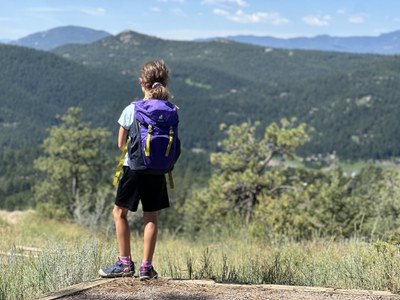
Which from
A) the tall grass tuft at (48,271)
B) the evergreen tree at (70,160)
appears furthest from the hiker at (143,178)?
the evergreen tree at (70,160)

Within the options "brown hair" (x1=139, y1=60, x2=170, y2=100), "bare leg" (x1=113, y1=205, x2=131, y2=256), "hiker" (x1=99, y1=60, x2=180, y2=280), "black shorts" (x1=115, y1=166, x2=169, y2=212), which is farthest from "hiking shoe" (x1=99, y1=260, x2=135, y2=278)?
"brown hair" (x1=139, y1=60, x2=170, y2=100)

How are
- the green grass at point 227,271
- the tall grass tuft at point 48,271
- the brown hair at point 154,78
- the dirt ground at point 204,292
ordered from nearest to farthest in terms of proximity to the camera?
1. the dirt ground at point 204,292
2. the tall grass tuft at point 48,271
3. the green grass at point 227,271
4. the brown hair at point 154,78

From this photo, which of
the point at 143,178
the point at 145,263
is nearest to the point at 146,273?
the point at 145,263

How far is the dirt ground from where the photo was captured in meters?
3.41

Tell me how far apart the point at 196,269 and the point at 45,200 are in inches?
1127

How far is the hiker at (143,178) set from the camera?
12.9 feet

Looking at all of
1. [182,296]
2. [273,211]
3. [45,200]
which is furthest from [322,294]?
[45,200]

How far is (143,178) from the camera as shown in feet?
13.2

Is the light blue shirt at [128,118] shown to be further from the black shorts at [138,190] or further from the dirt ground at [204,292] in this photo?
the dirt ground at [204,292]

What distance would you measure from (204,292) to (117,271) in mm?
819

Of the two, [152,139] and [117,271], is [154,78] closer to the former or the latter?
[152,139]

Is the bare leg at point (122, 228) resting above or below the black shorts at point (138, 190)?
below

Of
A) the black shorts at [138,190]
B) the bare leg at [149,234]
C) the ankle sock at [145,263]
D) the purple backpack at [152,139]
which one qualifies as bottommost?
the ankle sock at [145,263]

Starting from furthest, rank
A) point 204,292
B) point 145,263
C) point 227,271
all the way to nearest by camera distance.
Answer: point 227,271
point 145,263
point 204,292
